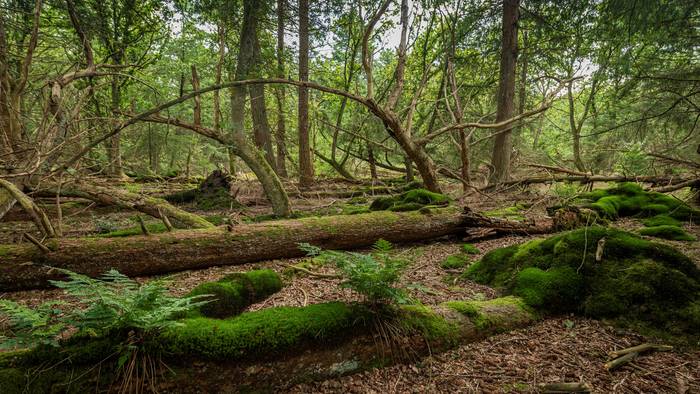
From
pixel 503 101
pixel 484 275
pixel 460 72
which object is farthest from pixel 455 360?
pixel 460 72

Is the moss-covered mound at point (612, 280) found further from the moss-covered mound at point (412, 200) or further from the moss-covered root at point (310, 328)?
the moss-covered mound at point (412, 200)

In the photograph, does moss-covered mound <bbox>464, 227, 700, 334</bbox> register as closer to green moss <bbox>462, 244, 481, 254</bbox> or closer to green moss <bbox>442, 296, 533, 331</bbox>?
green moss <bbox>442, 296, 533, 331</bbox>

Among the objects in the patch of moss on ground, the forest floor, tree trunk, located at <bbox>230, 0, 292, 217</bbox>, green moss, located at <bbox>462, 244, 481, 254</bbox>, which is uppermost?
tree trunk, located at <bbox>230, 0, 292, 217</bbox>

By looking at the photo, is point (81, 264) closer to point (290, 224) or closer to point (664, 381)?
point (290, 224)

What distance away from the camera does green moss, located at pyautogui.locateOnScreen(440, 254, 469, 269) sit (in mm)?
5176

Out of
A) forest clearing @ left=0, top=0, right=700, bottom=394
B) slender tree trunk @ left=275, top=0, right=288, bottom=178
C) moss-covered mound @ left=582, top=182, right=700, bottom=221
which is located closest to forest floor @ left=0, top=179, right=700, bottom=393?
forest clearing @ left=0, top=0, right=700, bottom=394

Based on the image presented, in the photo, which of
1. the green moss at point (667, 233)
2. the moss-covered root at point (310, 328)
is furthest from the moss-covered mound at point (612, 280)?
the green moss at point (667, 233)

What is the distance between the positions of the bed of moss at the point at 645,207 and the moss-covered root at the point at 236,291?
259 inches

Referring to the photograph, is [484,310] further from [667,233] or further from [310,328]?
[667,233]

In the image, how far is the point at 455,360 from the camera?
2.69 metres

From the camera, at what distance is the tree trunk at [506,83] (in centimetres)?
1033

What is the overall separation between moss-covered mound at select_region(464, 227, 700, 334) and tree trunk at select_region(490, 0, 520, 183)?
7.69 m

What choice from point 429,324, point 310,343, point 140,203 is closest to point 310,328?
point 310,343

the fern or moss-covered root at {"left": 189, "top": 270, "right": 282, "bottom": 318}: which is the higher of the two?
the fern
